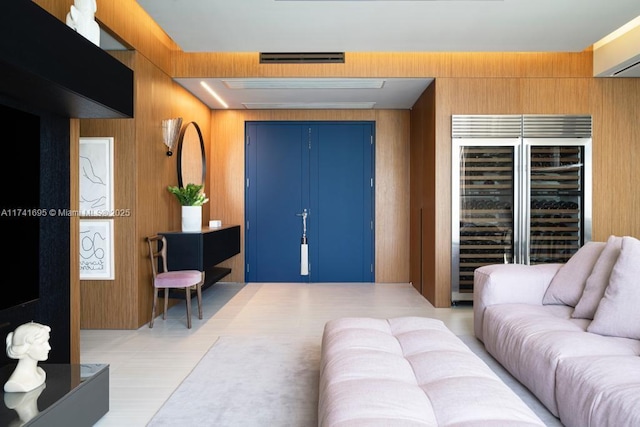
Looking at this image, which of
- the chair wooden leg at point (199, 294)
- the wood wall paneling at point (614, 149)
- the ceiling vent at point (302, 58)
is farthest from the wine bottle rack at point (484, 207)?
the chair wooden leg at point (199, 294)

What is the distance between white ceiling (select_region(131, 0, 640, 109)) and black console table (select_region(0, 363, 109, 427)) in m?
2.62

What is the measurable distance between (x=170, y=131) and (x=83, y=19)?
1.98m

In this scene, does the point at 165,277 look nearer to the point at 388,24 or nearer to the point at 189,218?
the point at 189,218

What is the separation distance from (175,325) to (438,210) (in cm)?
290

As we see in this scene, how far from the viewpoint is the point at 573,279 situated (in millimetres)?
2781

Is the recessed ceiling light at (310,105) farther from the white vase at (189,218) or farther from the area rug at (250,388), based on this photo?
the area rug at (250,388)

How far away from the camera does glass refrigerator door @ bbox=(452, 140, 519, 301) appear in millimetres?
4656

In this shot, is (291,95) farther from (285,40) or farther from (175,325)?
(175,325)

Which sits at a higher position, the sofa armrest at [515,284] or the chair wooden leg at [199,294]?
the sofa armrest at [515,284]

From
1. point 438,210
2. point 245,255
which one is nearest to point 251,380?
point 438,210

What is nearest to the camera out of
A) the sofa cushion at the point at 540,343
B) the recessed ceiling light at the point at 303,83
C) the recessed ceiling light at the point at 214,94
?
the sofa cushion at the point at 540,343

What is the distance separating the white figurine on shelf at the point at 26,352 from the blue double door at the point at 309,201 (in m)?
4.28

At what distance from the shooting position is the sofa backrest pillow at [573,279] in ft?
8.97

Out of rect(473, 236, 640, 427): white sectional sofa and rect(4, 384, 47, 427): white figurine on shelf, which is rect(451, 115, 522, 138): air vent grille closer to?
rect(473, 236, 640, 427): white sectional sofa
